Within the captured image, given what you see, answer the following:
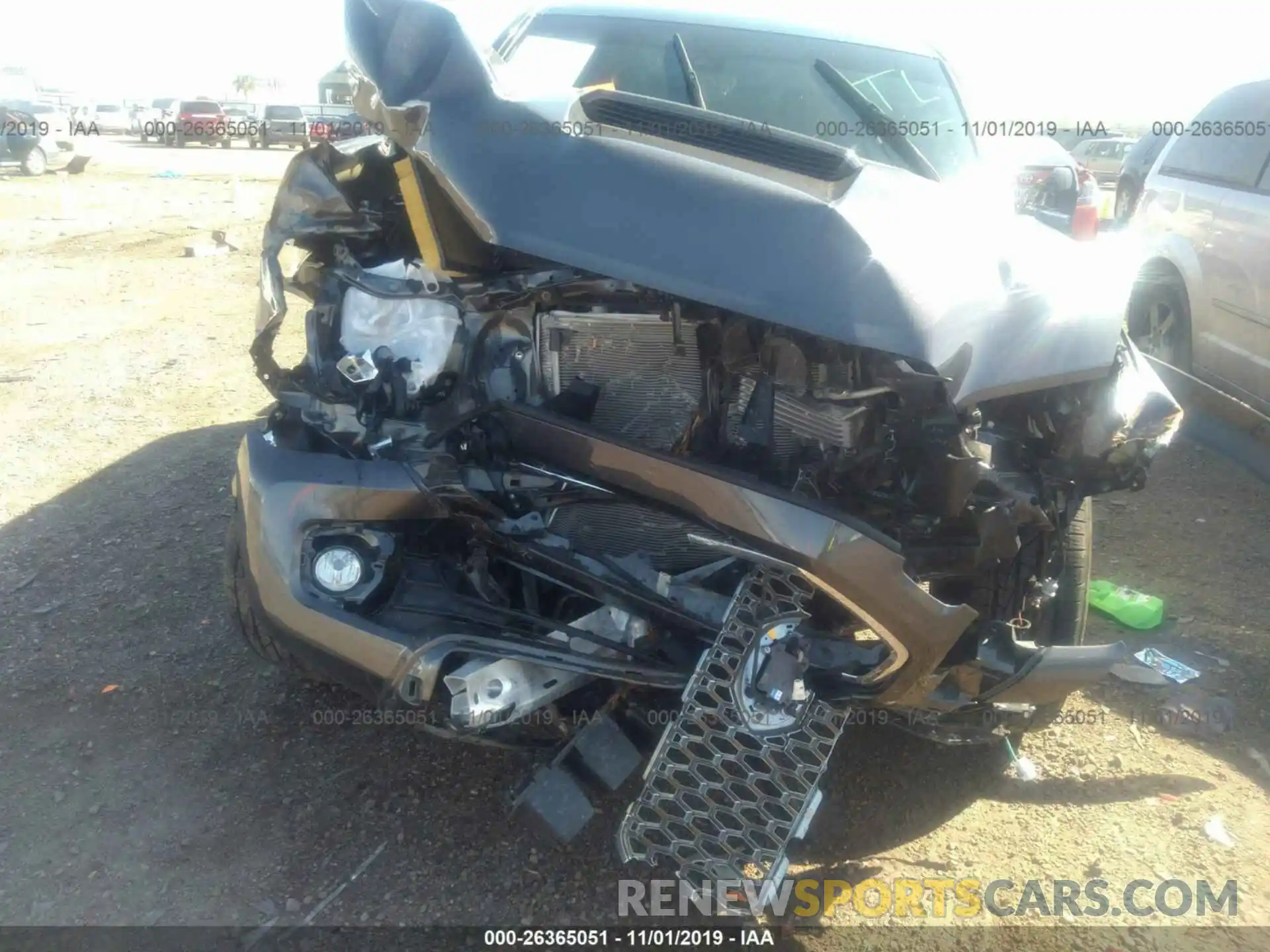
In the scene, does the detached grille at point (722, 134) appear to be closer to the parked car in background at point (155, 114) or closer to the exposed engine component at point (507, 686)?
the exposed engine component at point (507, 686)

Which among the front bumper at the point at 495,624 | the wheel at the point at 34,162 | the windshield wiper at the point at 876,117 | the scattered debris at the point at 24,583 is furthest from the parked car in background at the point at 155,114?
the front bumper at the point at 495,624

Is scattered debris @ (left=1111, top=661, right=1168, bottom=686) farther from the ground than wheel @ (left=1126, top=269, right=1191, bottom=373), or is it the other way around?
wheel @ (left=1126, top=269, right=1191, bottom=373)

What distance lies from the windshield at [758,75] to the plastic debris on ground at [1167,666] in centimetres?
189

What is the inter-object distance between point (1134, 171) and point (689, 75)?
33.2ft

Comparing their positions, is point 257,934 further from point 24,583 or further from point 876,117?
point 876,117

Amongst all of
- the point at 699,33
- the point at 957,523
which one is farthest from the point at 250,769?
the point at 699,33

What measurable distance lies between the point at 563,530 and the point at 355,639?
23.4 inches

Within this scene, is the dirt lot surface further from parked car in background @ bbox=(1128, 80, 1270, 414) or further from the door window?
the door window

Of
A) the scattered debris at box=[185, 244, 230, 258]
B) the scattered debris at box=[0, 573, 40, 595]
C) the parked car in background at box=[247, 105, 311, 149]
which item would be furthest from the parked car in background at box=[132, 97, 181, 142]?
the scattered debris at box=[0, 573, 40, 595]

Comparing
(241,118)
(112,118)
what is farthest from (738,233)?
(112,118)

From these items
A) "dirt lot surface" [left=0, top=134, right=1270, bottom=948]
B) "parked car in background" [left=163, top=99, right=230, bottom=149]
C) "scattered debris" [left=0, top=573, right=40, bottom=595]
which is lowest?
"parked car in background" [left=163, top=99, right=230, bottom=149]

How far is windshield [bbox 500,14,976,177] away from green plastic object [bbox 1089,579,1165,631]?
5.85 ft

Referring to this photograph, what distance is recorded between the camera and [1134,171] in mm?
11141

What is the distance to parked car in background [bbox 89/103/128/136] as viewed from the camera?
3469cm
